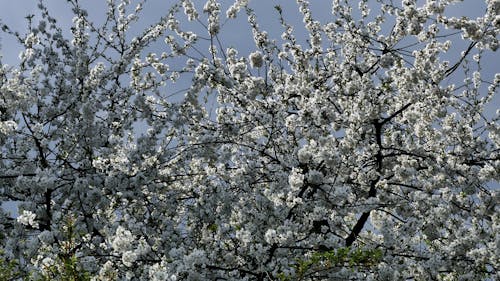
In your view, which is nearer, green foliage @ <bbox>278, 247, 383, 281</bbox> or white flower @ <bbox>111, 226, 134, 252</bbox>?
Answer: green foliage @ <bbox>278, 247, 383, 281</bbox>

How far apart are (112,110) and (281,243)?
519 cm

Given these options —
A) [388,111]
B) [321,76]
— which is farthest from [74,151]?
[388,111]

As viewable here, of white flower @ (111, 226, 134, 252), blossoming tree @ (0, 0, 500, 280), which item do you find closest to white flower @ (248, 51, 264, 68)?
blossoming tree @ (0, 0, 500, 280)

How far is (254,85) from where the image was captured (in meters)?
11.9

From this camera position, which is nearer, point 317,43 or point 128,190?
Result: point 128,190

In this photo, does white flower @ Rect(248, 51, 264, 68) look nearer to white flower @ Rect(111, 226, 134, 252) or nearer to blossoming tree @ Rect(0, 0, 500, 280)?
blossoming tree @ Rect(0, 0, 500, 280)

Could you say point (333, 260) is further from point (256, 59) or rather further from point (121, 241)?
point (256, 59)

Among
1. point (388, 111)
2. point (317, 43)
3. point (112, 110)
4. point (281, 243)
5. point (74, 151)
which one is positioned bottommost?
point (281, 243)

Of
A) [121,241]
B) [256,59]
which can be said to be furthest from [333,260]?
[256,59]

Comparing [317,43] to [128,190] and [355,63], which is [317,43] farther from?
[128,190]

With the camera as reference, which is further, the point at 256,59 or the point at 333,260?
the point at 256,59

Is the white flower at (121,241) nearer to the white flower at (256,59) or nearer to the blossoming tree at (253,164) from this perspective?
the blossoming tree at (253,164)

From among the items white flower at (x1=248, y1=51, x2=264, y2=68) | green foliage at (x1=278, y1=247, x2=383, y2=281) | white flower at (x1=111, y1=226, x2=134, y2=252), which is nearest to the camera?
green foliage at (x1=278, y1=247, x2=383, y2=281)

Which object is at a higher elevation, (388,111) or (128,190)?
(388,111)
